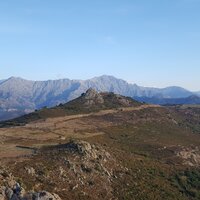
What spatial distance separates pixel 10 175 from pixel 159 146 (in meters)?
80.4

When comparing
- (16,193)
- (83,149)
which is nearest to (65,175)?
(83,149)

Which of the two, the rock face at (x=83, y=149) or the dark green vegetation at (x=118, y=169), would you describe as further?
the rock face at (x=83, y=149)

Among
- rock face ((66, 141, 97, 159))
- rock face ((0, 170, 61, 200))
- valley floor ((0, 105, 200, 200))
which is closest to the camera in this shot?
rock face ((0, 170, 61, 200))

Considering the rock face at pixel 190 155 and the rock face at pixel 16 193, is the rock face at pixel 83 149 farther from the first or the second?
the rock face at pixel 190 155

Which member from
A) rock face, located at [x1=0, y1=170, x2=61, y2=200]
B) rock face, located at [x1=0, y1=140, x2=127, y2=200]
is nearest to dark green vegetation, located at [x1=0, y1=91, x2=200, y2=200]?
rock face, located at [x1=0, y1=140, x2=127, y2=200]

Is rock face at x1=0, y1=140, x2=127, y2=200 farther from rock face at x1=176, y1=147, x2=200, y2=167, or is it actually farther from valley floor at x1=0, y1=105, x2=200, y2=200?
rock face at x1=176, y1=147, x2=200, y2=167

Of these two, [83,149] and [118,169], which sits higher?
[83,149]

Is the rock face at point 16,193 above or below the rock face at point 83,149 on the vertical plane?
below

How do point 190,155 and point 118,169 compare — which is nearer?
point 118,169

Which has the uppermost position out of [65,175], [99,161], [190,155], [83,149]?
[83,149]

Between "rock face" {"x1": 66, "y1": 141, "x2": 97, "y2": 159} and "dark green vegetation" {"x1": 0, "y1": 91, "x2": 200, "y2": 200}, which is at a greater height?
"rock face" {"x1": 66, "y1": 141, "x2": 97, "y2": 159}

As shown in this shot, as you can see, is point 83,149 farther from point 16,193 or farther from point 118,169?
point 16,193

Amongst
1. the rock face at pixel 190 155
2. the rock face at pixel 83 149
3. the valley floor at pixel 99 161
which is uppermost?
the rock face at pixel 83 149

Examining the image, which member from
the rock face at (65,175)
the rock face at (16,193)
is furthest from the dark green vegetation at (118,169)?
the rock face at (16,193)
